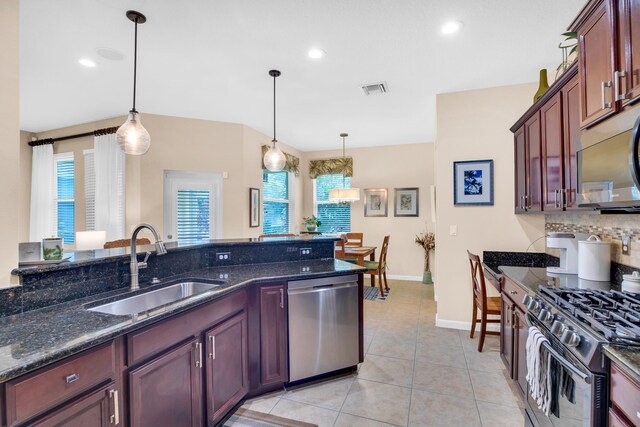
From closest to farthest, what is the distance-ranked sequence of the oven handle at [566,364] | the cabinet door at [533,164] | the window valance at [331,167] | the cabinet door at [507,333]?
the oven handle at [566,364], the cabinet door at [507,333], the cabinet door at [533,164], the window valance at [331,167]

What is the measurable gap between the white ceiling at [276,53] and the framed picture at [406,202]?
2.03 metres

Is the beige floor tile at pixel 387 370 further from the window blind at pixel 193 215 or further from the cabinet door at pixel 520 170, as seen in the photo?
the window blind at pixel 193 215

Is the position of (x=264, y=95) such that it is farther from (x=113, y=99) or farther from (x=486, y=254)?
(x=486, y=254)

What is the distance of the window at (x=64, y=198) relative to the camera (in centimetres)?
508

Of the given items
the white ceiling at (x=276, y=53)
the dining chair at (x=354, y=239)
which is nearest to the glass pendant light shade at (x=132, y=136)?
the white ceiling at (x=276, y=53)

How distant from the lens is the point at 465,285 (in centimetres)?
370

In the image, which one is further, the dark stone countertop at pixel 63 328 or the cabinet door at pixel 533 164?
the cabinet door at pixel 533 164

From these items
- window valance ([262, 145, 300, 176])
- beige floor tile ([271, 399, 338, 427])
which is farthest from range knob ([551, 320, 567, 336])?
window valance ([262, 145, 300, 176])

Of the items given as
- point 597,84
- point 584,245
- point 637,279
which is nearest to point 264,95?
point 597,84

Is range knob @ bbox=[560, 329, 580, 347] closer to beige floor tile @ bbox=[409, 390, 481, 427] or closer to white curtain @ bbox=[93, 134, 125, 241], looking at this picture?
beige floor tile @ bbox=[409, 390, 481, 427]

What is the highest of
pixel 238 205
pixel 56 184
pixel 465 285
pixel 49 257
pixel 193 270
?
pixel 56 184

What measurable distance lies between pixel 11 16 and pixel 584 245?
3.60 metres

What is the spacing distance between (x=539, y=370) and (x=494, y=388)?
1.01m

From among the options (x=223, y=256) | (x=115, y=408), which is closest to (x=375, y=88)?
(x=223, y=256)
